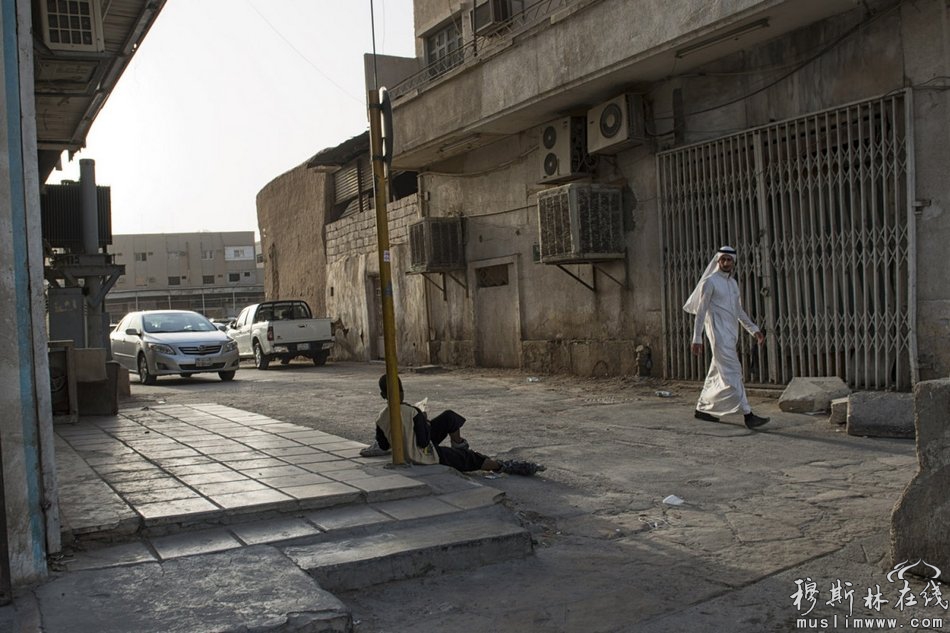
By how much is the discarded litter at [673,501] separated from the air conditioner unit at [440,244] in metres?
11.7

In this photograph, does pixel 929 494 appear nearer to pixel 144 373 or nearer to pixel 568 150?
pixel 568 150

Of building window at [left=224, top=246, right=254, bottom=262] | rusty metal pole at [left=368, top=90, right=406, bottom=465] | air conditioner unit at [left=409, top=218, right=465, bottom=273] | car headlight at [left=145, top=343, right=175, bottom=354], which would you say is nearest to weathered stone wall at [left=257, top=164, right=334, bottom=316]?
air conditioner unit at [left=409, top=218, right=465, bottom=273]

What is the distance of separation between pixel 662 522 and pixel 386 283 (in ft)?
7.49

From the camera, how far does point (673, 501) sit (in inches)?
202

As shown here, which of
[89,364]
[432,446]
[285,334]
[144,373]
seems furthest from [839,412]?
[285,334]

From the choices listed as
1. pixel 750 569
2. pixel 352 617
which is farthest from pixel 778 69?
pixel 352 617

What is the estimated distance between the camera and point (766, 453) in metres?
6.65

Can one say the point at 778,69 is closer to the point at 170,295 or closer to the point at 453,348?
the point at 453,348

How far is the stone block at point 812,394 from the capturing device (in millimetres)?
8516

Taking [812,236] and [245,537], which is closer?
[245,537]

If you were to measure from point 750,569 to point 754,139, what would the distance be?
732 centimetres


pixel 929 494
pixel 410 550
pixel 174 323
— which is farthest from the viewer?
pixel 174 323

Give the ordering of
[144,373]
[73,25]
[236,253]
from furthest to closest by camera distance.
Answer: [236,253], [144,373], [73,25]

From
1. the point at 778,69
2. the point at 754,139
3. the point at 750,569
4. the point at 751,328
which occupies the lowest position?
the point at 750,569
